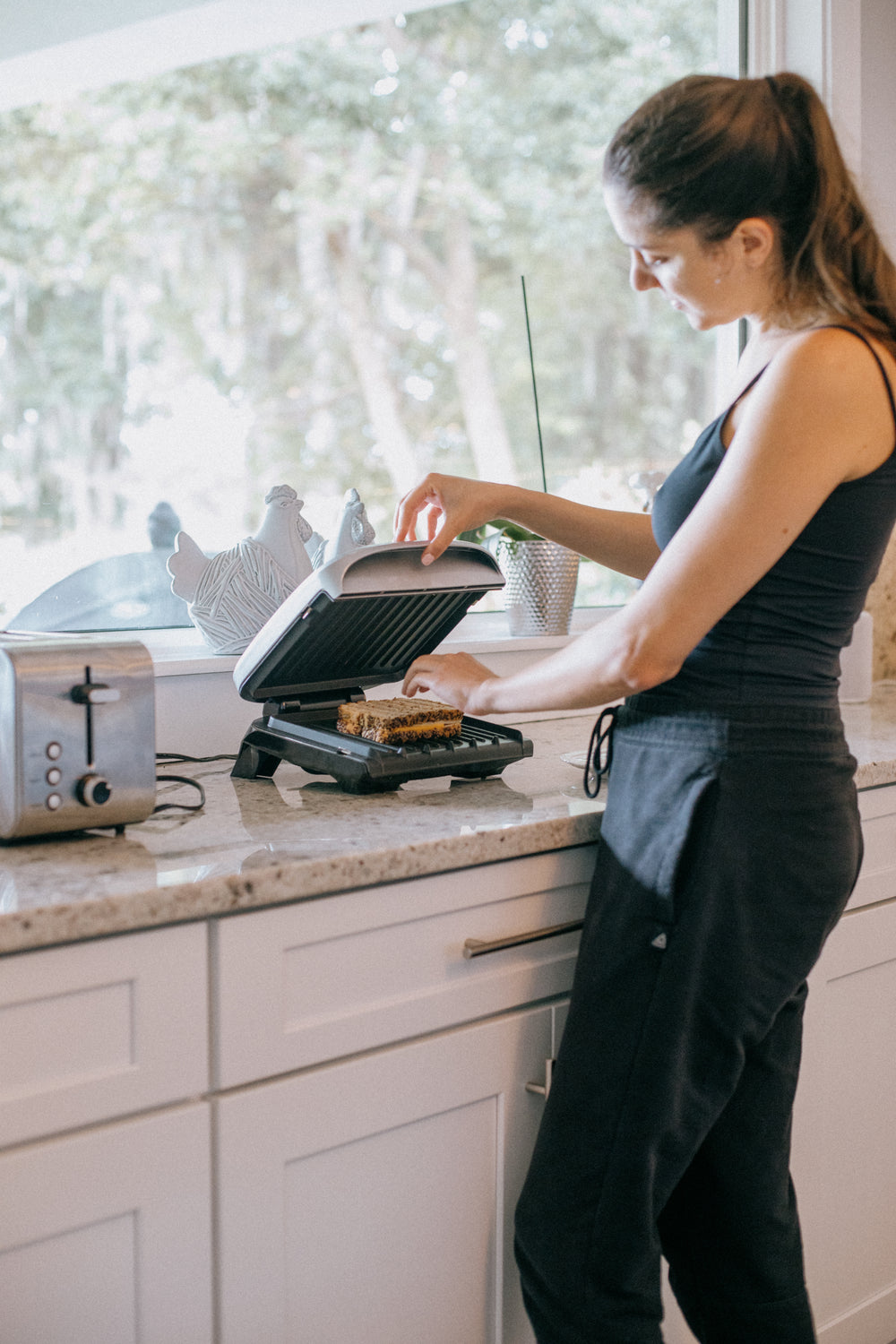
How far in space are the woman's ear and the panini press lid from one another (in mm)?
443

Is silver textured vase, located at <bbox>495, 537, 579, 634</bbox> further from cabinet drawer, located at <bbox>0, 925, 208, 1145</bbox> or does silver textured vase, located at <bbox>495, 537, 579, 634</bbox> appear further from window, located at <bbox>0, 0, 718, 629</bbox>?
cabinet drawer, located at <bbox>0, 925, 208, 1145</bbox>

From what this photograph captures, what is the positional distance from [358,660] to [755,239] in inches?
26.1

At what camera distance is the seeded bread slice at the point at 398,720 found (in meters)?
1.28

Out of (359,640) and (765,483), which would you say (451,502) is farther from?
(765,483)

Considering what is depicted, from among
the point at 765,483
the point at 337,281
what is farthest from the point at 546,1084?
the point at 337,281

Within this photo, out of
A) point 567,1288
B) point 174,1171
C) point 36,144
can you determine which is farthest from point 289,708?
point 36,144

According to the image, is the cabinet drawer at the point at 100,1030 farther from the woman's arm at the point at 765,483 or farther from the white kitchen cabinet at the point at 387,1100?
the woman's arm at the point at 765,483

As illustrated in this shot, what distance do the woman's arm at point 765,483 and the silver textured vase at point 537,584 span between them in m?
0.91

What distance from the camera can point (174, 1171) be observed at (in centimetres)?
91

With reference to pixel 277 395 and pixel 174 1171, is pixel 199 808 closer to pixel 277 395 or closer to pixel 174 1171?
pixel 174 1171

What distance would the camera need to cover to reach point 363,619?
129 centimetres

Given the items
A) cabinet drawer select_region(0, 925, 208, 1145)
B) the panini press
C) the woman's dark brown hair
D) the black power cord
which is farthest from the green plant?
cabinet drawer select_region(0, 925, 208, 1145)

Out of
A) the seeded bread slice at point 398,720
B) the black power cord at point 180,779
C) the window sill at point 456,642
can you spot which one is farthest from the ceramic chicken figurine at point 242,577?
the seeded bread slice at point 398,720

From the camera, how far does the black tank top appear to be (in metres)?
0.97
